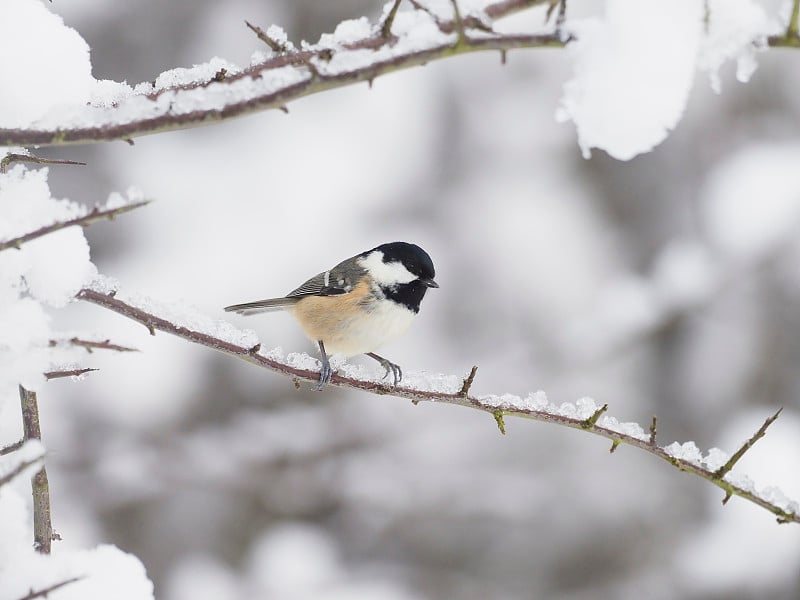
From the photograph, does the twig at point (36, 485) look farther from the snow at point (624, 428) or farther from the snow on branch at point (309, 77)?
the snow at point (624, 428)

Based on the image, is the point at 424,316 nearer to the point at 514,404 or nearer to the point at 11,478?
the point at 514,404

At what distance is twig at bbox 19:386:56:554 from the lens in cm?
142

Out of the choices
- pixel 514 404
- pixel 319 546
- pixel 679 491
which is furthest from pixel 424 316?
pixel 514 404

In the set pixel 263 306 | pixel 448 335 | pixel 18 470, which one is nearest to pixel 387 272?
pixel 263 306

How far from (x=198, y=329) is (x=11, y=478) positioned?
68cm

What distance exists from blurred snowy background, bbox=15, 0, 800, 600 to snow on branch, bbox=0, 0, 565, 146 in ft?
15.7

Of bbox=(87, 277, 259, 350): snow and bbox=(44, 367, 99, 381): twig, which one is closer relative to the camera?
bbox=(44, 367, 99, 381): twig

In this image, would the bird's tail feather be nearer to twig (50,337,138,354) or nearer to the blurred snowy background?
twig (50,337,138,354)

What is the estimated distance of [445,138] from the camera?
7.96m

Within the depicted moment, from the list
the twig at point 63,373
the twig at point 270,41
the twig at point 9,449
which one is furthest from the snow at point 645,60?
the twig at point 9,449

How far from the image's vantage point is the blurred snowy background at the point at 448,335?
631cm

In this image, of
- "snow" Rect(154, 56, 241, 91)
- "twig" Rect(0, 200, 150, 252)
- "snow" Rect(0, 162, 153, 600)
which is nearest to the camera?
"twig" Rect(0, 200, 150, 252)

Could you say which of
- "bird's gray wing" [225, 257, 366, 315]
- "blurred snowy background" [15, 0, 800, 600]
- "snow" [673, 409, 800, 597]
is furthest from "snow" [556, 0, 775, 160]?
"snow" [673, 409, 800, 597]

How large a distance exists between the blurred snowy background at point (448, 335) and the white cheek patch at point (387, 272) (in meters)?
2.95
